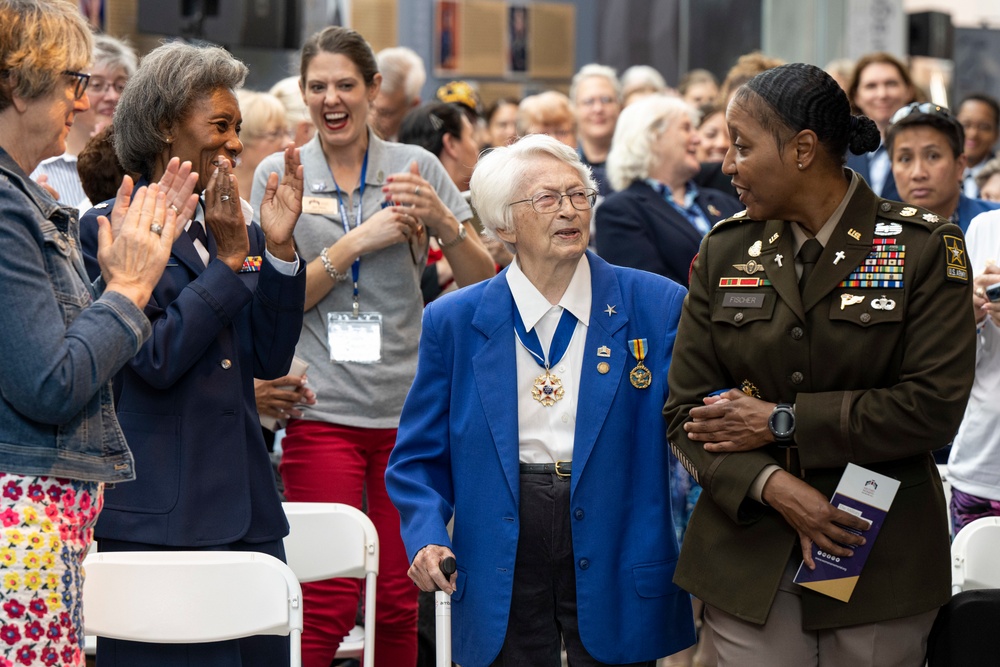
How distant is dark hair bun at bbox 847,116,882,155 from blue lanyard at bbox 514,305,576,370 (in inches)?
27.3

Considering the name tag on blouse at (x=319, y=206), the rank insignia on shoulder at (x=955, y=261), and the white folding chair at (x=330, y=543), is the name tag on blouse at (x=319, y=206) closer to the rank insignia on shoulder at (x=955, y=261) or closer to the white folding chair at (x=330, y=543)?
the white folding chair at (x=330, y=543)

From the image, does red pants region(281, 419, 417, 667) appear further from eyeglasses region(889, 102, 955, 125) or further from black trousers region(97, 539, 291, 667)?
eyeglasses region(889, 102, 955, 125)

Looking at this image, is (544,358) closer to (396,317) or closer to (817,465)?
(817,465)

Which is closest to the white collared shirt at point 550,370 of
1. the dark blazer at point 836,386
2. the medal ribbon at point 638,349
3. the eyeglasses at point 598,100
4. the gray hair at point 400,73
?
the medal ribbon at point 638,349

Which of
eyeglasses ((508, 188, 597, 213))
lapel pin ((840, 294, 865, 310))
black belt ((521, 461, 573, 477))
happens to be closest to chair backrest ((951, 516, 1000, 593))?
lapel pin ((840, 294, 865, 310))

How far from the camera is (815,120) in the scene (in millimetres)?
2377

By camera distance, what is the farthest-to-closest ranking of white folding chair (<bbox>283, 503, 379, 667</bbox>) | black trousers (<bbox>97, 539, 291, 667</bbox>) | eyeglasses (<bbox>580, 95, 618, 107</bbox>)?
eyeglasses (<bbox>580, 95, 618, 107</bbox>), white folding chair (<bbox>283, 503, 379, 667</bbox>), black trousers (<bbox>97, 539, 291, 667</bbox>)

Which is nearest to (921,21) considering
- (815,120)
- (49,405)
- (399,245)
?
(399,245)

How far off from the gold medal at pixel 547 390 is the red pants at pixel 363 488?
43.4 inches

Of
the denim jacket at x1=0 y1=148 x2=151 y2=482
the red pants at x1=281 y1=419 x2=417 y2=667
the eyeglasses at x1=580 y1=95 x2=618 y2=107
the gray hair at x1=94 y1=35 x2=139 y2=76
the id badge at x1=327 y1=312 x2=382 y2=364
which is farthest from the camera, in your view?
the eyeglasses at x1=580 y1=95 x2=618 y2=107

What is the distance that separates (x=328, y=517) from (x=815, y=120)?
1.58 meters

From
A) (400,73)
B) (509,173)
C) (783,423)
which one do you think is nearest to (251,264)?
(509,173)

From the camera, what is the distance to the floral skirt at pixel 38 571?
2.05m

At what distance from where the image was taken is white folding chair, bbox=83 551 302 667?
2549 mm
